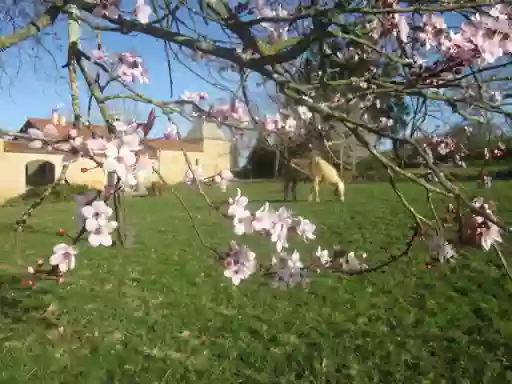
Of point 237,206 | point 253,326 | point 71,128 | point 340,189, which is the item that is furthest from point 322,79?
point 340,189

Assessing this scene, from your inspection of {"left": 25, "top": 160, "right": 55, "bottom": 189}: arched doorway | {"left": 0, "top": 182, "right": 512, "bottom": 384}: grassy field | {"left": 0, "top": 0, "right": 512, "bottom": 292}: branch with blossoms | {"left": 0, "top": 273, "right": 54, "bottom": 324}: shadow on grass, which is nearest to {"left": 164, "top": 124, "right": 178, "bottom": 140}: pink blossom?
{"left": 0, "top": 0, "right": 512, "bottom": 292}: branch with blossoms

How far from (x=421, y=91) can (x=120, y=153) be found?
0.77 meters

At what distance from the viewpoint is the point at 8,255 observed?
18.8ft

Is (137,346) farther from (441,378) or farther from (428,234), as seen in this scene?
(428,234)

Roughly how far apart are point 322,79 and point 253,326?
2.01m

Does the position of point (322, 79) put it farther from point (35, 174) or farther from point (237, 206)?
point (35, 174)

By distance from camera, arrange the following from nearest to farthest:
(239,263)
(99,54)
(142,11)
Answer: (142,11) < (239,263) < (99,54)

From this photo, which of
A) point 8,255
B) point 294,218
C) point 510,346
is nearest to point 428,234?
point 294,218

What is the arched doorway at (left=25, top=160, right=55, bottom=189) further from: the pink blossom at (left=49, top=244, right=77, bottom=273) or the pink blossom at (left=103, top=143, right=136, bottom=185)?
the pink blossom at (left=103, top=143, right=136, bottom=185)

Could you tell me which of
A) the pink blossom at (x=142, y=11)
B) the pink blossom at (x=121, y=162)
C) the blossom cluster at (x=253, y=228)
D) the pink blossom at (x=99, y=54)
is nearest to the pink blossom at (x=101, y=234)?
the pink blossom at (x=121, y=162)

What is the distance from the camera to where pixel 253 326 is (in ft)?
10.3

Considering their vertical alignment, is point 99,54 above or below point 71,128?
above

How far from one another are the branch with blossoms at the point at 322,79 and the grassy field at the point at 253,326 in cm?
41

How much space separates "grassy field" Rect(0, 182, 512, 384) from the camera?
8.32 feet
